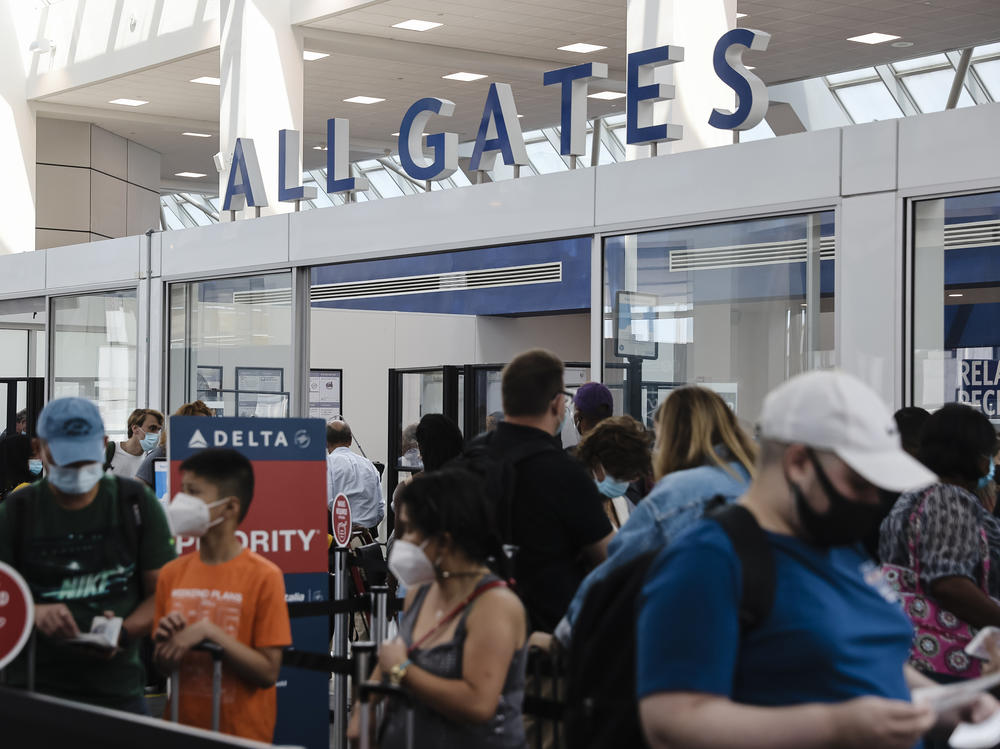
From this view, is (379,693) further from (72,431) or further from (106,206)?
(106,206)

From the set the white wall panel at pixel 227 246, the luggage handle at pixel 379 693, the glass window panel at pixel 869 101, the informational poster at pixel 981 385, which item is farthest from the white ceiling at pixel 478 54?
the luggage handle at pixel 379 693

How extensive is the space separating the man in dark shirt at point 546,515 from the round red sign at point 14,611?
4.75 ft

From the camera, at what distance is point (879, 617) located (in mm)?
2080

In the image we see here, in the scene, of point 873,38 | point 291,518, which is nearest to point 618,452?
point 291,518

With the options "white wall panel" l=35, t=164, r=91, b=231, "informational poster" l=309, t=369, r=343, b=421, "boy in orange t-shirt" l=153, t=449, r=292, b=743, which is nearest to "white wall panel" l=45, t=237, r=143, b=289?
"informational poster" l=309, t=369, r=343, b=421

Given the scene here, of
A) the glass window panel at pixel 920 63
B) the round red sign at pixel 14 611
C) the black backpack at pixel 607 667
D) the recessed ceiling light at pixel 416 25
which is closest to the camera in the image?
the black backpack at pixel 607 667

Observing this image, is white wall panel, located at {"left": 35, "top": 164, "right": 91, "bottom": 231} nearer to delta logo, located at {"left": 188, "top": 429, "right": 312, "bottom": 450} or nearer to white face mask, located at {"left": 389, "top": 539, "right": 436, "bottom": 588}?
delta logo, located at {"left": 188, "top": 429, "right": 312, "bottom": 450}

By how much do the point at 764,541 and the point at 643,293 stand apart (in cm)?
668

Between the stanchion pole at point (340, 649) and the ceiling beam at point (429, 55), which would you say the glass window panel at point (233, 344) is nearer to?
the ceiling beam at point (429, 55)

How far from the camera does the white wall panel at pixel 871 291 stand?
277 inches

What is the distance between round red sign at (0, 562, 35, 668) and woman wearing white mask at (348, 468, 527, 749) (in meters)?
0.98

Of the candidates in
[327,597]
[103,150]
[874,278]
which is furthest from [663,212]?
[103,150]

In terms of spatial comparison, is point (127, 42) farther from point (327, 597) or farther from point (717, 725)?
point (717, 725)

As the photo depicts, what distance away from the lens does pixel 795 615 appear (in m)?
1.99
